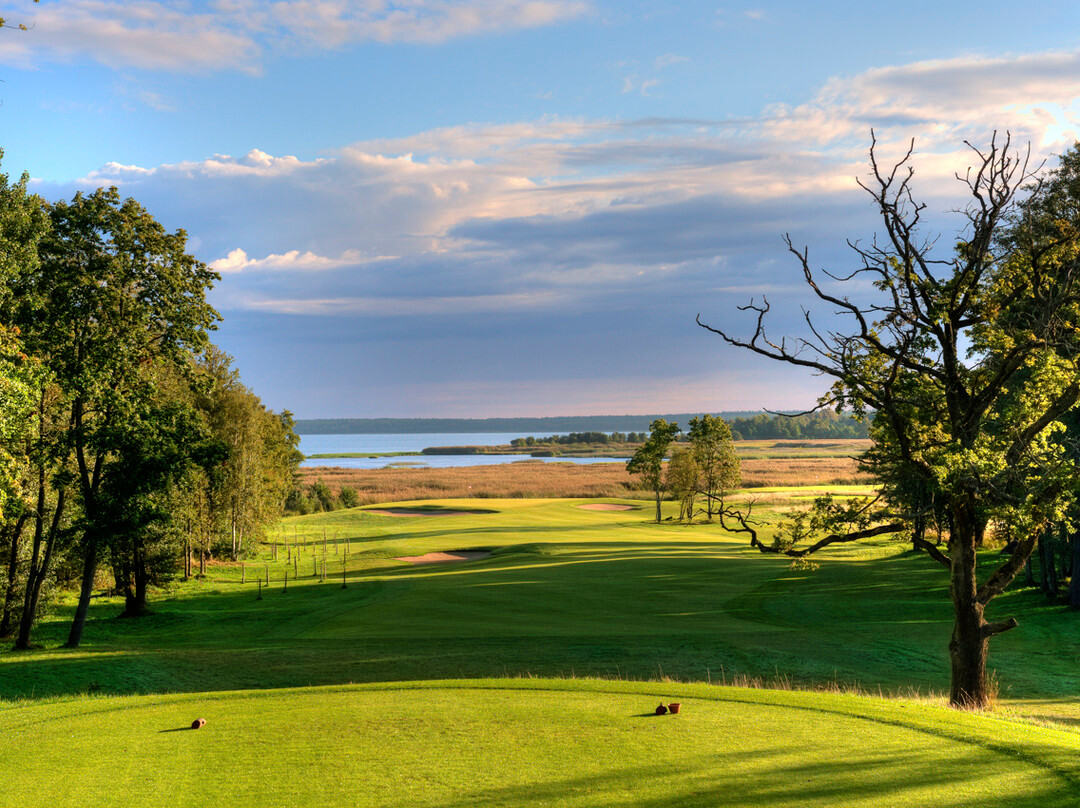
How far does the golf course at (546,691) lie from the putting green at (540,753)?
38 millimetres

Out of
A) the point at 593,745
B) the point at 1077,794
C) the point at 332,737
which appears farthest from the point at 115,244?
the point at 1077,794

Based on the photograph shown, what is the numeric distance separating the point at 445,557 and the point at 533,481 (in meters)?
60.8

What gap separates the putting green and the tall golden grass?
7402cm

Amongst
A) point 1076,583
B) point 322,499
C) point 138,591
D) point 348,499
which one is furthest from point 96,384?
point 348,499

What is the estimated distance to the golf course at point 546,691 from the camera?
23.6ft

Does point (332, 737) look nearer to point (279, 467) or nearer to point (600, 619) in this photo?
point (600, 619)

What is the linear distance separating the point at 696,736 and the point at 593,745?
3.94 ft

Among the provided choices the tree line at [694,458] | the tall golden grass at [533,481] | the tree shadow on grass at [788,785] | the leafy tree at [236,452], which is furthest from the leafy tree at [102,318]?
the tall golden grass at [533,481]

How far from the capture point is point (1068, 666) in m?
20.1

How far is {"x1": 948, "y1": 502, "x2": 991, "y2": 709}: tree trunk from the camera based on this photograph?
14.6 m

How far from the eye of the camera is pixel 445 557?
48.5 metres

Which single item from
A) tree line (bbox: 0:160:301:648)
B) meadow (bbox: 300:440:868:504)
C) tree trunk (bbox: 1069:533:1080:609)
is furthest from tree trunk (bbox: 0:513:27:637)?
meadow (bbox: 300:440:868:504)

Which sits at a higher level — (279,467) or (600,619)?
(279,467)

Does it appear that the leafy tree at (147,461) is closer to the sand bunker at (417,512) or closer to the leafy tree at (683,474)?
the sand bunker at (417,512)
